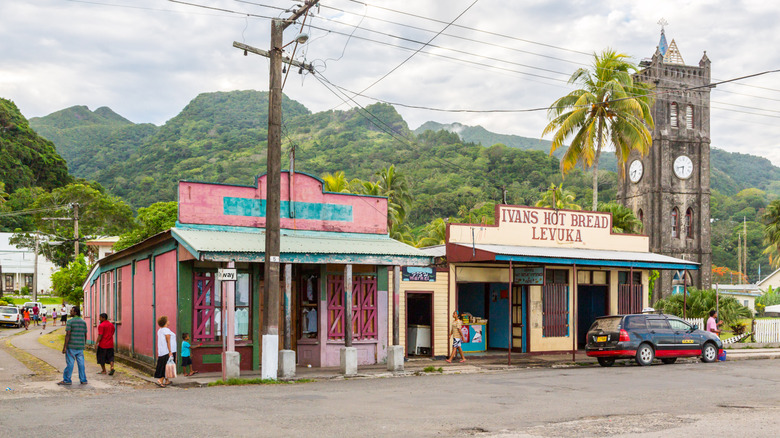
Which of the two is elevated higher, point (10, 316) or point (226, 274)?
point (226, 274)

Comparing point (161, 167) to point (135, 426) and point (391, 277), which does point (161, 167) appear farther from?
point (135, 426)

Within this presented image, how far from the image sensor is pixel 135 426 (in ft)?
32.6

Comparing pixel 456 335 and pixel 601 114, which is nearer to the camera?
pixel 456 335

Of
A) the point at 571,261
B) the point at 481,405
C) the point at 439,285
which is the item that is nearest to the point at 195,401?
the point at 481,405

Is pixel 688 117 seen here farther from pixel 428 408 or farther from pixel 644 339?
pixel 428 408

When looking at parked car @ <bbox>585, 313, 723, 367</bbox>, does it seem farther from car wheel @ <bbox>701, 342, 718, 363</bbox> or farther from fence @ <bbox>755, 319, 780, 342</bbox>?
fence @ <bbox>755, 319, 780, 342</bbox>

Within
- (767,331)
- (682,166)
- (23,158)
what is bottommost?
(767,331)

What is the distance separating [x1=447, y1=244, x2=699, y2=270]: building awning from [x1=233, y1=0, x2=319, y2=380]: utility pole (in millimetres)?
6758

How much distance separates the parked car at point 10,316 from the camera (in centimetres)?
4775

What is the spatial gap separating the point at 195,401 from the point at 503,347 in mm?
14125

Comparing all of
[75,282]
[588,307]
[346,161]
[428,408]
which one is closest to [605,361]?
[588,307]

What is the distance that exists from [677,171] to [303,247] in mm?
59997

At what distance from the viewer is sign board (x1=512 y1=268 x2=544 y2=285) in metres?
23.2

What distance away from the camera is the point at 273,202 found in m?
16.5
